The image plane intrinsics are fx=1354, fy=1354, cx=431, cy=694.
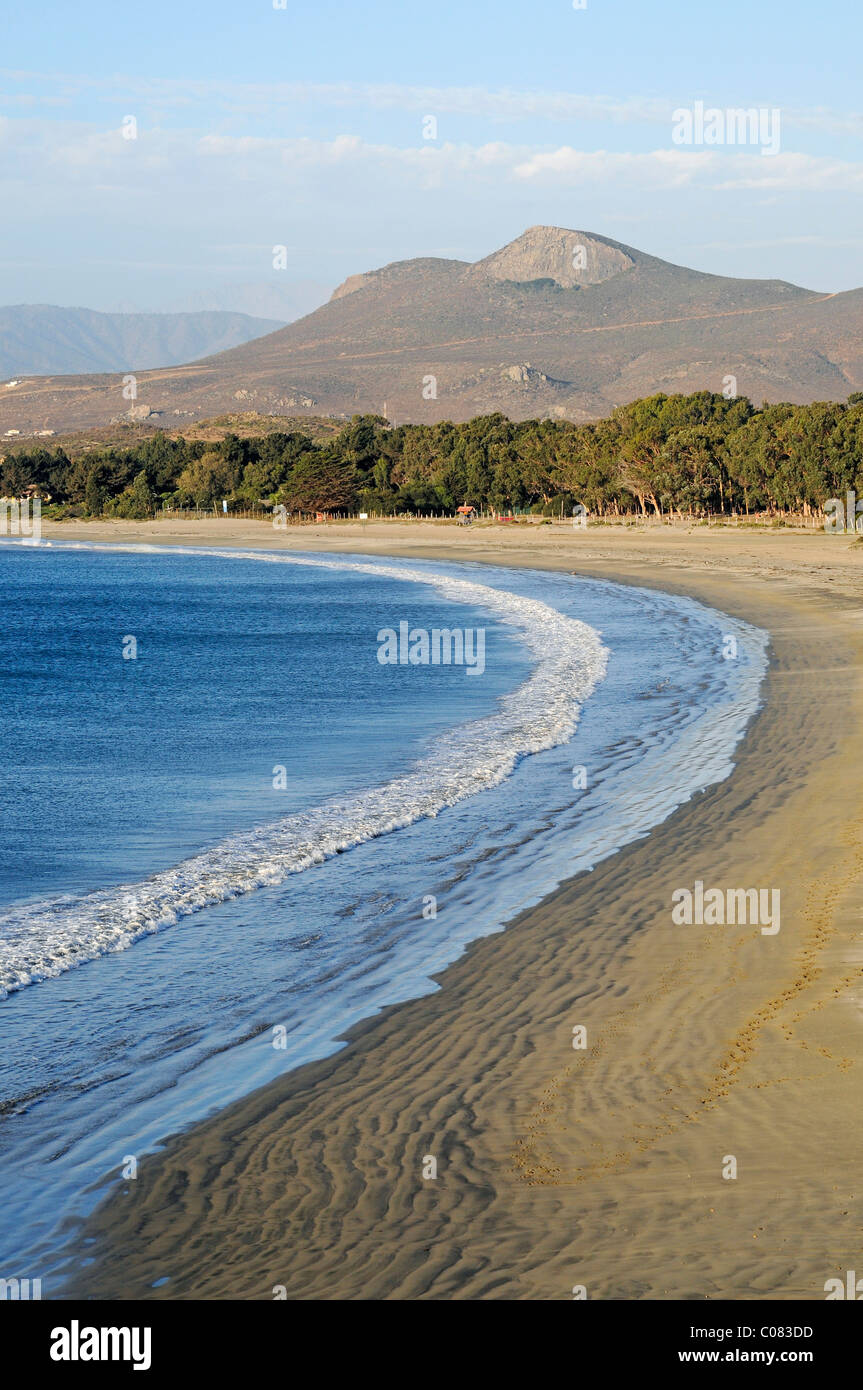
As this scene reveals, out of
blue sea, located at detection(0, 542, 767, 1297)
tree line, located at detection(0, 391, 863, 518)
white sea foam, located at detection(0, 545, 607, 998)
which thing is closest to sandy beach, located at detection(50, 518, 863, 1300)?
blue sea, located at detection(0, 542, 767, 1297)

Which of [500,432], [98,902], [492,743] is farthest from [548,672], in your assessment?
[500,432]

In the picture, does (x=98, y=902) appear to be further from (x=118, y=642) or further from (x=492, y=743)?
(x=118, y=642)

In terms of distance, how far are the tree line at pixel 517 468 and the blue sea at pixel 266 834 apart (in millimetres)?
54755

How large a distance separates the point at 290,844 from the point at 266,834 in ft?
2.03

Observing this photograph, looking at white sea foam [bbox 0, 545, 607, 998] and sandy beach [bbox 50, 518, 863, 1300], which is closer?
sandy beach [bbox 50, 518, 863, 1300]

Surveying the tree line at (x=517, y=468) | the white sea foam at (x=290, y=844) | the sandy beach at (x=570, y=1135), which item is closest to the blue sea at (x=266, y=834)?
the white sea foam at (x=290, y=844)

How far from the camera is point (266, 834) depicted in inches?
574

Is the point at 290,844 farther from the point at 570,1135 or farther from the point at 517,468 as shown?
the point at 517,468

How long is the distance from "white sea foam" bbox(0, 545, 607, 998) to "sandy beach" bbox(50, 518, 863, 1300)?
9.57 feet

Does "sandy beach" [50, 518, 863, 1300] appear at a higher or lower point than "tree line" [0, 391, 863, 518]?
lower

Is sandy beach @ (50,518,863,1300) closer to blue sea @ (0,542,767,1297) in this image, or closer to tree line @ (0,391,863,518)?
blue sea @ (0,542,767,1297)

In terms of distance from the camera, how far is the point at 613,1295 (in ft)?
18.2

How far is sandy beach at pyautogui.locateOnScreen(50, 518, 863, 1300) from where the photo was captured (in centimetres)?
585
